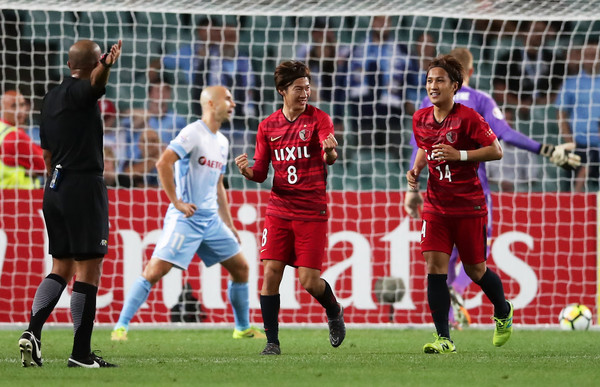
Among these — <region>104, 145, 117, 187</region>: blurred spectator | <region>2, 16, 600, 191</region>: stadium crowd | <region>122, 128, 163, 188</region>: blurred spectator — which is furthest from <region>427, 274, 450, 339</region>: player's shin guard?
<region>104, 145, 117, 187</region>: blurred spectator

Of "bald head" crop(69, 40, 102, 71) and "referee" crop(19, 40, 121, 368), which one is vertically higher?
"bald head" crop(69, 40, 102, 71)

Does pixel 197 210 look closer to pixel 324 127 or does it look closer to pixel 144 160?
pixel 324 127

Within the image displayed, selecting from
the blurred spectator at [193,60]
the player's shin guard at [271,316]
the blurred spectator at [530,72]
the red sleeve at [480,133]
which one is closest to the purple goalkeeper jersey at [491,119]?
the red sleeve at [480,133]

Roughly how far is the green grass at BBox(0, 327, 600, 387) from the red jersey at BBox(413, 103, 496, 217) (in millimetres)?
884

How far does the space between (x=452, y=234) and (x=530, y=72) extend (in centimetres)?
656

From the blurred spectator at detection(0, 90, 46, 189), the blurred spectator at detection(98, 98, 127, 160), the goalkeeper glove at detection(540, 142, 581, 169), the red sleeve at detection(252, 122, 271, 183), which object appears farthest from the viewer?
the blurred spectator at detection(98, 98, 127, 160)

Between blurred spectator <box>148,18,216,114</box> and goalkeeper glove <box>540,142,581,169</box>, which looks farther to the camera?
blurred spectator <box>148,18,216,114</box>

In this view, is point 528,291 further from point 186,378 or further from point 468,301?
point 186,378

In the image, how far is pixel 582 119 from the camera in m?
12.0

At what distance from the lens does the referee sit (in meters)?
5.63

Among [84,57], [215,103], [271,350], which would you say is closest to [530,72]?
[215,103]

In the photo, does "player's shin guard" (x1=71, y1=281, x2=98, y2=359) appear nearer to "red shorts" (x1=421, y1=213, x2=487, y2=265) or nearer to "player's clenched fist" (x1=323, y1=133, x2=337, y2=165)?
"player's clenched fist" (x1=323, y1=133, x2=337, y2=165)

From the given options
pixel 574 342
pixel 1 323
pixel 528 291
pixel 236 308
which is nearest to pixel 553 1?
pixel 528 291

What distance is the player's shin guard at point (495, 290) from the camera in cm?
676
